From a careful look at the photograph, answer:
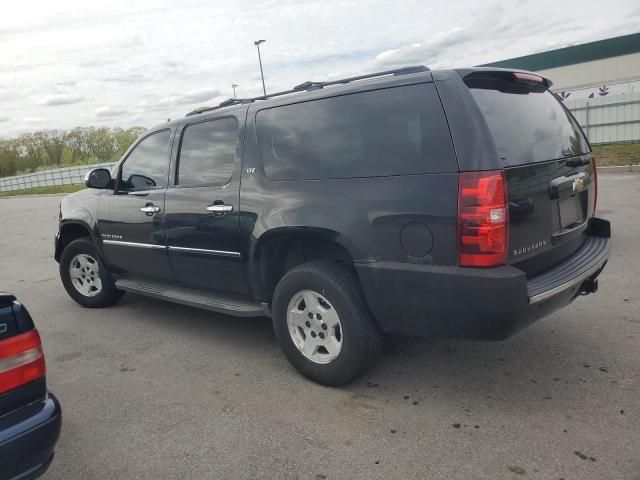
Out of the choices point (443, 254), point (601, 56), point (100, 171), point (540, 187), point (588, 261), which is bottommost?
point (588, 261)

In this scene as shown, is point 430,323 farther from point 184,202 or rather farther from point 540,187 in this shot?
point 184,202

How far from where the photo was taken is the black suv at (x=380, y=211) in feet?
9.06

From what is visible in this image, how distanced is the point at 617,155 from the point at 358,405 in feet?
52.4

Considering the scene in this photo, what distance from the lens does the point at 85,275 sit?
5.51 meters

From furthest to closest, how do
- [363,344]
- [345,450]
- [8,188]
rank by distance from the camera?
[8,188], [363,344], [345,450]

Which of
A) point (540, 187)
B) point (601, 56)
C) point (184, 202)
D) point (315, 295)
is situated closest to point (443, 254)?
point (540, 187)

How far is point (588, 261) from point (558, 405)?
0.95 meters

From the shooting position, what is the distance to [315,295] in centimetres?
338

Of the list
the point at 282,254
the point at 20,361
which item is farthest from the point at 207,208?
the point at 20,361

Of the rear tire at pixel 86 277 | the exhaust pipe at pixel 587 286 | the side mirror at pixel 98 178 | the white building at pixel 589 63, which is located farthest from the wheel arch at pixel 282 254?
the white building at pixel 589 63

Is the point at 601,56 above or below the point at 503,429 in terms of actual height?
above

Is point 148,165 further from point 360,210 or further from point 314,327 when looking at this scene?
point 360,210

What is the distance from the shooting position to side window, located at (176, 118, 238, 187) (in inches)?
155

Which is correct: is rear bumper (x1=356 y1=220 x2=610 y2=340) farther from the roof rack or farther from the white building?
the white building
